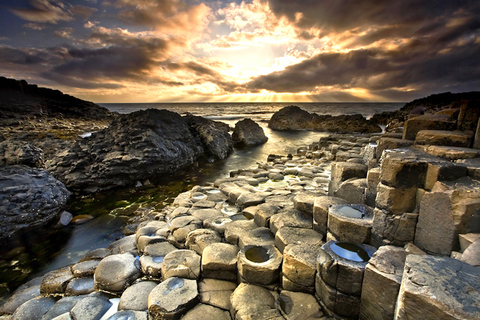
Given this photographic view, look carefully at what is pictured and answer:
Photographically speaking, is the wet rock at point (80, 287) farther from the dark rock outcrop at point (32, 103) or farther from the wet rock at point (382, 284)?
the dark rock outcrop at point (32, 103)

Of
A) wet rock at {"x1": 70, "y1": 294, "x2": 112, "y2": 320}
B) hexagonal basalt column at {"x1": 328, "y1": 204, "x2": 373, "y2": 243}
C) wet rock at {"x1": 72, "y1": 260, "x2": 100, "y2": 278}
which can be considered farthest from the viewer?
wet rock at {"x1": 72, "y1": 260, "x2": 100, "y2": 278}

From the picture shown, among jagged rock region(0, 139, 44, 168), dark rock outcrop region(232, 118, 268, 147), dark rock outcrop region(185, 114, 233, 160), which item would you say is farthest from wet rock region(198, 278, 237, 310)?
dark rock outcrop region(232, 118, 268, 147)

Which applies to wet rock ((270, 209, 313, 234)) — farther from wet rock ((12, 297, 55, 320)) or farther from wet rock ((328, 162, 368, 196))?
wet rock ((12, 297, 55, 320))

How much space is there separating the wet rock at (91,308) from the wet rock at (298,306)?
7.83 ft

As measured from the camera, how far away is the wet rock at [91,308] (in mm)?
2789

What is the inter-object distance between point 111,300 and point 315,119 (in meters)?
27.6

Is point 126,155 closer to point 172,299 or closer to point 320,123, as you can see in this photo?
point 172,299

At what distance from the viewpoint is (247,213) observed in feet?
15.3

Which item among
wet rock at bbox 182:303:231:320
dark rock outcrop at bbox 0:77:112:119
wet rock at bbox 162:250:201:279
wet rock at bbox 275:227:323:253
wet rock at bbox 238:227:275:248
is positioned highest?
dark rock outcrop at bbox 0:77:112:119

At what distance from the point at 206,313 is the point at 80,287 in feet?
7.62

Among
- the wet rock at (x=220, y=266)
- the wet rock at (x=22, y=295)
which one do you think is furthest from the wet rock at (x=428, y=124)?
the wet rock at (x=22, y=295)

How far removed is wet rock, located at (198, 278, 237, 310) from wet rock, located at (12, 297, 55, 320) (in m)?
2.26

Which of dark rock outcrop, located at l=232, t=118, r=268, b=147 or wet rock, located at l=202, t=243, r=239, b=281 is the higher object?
dark rock outcrop, located at l=232, t=118, r=268, b=147

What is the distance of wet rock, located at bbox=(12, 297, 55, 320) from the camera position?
9.66 feet
